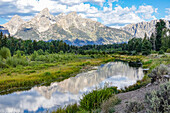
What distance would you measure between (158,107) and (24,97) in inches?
778

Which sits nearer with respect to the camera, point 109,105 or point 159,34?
point 109,105

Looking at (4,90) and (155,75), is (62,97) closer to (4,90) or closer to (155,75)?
(4,90)

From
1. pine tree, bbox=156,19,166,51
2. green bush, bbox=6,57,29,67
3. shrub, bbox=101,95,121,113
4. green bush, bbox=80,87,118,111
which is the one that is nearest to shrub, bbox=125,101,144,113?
shrub, bbox=101,95,121,113

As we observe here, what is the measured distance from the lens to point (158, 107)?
7.71m

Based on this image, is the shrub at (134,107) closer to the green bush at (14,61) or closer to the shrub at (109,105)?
the shrub at (109,105)

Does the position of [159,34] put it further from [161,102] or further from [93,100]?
[161,102]

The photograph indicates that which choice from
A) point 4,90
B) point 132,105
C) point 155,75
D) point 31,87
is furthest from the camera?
point 31,87

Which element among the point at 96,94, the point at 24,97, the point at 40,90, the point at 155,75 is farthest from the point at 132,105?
the point at 40,90

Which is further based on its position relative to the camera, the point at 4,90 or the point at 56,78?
the point at 56,78

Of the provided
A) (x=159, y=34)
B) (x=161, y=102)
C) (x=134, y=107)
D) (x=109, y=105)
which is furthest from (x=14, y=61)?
(x=159, y=34)

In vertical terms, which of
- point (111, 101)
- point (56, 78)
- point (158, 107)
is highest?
point (158, 107)

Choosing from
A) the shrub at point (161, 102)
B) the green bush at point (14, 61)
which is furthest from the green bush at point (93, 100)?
the green bush at point (14, 61)

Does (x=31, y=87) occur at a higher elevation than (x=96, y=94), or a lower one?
lower

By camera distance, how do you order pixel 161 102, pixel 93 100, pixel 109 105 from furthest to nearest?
pixel 93 100 → pixel 109 105 → pixel 161 102
